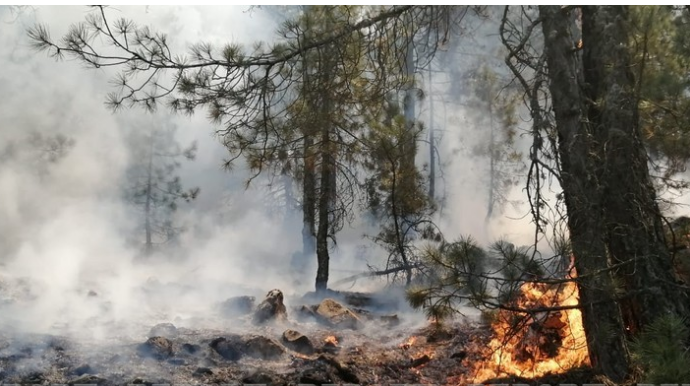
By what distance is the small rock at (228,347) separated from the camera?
19.4 feet

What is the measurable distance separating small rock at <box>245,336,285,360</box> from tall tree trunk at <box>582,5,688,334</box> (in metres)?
3.70

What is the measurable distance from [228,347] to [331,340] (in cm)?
162

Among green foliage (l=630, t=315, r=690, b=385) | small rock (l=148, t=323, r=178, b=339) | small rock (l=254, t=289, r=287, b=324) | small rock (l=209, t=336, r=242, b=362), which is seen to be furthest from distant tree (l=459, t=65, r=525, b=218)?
green foliage (l=630, t=315, r=690, b=385)

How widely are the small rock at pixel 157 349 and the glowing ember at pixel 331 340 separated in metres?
2.07

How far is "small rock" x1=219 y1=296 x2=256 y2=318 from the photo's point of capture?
9031 mm

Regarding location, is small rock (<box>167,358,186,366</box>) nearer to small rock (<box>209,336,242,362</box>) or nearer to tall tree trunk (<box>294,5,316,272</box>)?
small rock (<box>209,336,242,362</box>)

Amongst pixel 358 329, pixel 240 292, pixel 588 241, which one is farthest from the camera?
pixel 240 292

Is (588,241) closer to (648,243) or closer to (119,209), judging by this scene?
(648,243)

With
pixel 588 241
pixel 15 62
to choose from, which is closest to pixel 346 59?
pixel 588 241

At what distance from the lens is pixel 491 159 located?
66.9 feet

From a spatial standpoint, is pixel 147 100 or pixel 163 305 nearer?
pixel 147 100

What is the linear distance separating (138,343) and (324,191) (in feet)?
16.0

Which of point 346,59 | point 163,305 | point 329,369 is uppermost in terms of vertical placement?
point 346,59

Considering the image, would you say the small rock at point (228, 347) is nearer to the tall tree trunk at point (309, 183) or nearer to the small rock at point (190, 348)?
the small rock at point (190, 348)
